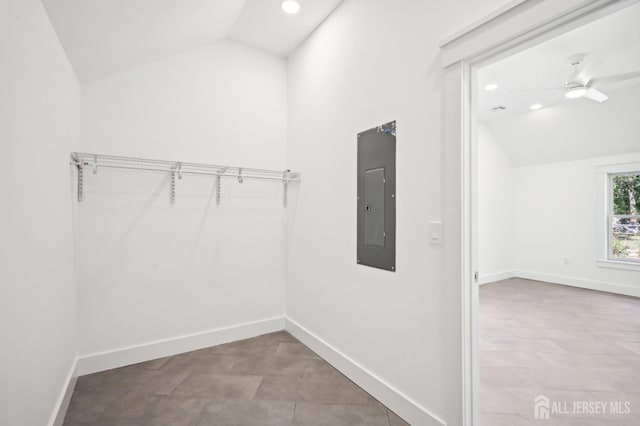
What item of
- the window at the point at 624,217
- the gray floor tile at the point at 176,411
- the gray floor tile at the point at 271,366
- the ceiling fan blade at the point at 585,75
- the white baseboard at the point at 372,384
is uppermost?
the ceiling fan blade at the point at 585,75

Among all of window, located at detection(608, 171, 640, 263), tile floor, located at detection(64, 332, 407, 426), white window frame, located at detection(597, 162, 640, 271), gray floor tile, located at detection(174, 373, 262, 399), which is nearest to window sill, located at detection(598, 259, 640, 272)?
white window frame, located at detection(597, 162, 640, 271)

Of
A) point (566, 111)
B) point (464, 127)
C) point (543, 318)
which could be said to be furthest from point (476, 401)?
point (566, 111)

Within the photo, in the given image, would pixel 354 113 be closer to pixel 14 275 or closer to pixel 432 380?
pixel 432 380

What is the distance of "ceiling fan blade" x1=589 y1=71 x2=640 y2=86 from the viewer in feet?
8.73

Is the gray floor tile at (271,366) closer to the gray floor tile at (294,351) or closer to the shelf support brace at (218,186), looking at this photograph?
the gray floor tile at (294,351)

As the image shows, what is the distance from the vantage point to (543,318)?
368cm

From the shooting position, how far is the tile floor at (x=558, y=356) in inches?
77.5

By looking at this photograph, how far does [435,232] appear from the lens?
65.9 inches

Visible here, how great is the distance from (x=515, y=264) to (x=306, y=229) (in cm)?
519

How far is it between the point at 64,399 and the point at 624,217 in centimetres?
727

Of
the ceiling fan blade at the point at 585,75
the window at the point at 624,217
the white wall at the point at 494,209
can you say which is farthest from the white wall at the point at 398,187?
the window at the point at 624,217

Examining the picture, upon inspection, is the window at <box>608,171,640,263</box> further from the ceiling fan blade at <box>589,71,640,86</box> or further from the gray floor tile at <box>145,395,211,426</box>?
the gray floor tile at <box>145,395,211,426</box>

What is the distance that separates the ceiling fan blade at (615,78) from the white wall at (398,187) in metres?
2.25

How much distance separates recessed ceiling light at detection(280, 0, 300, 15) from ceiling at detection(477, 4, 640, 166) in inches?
86.7
